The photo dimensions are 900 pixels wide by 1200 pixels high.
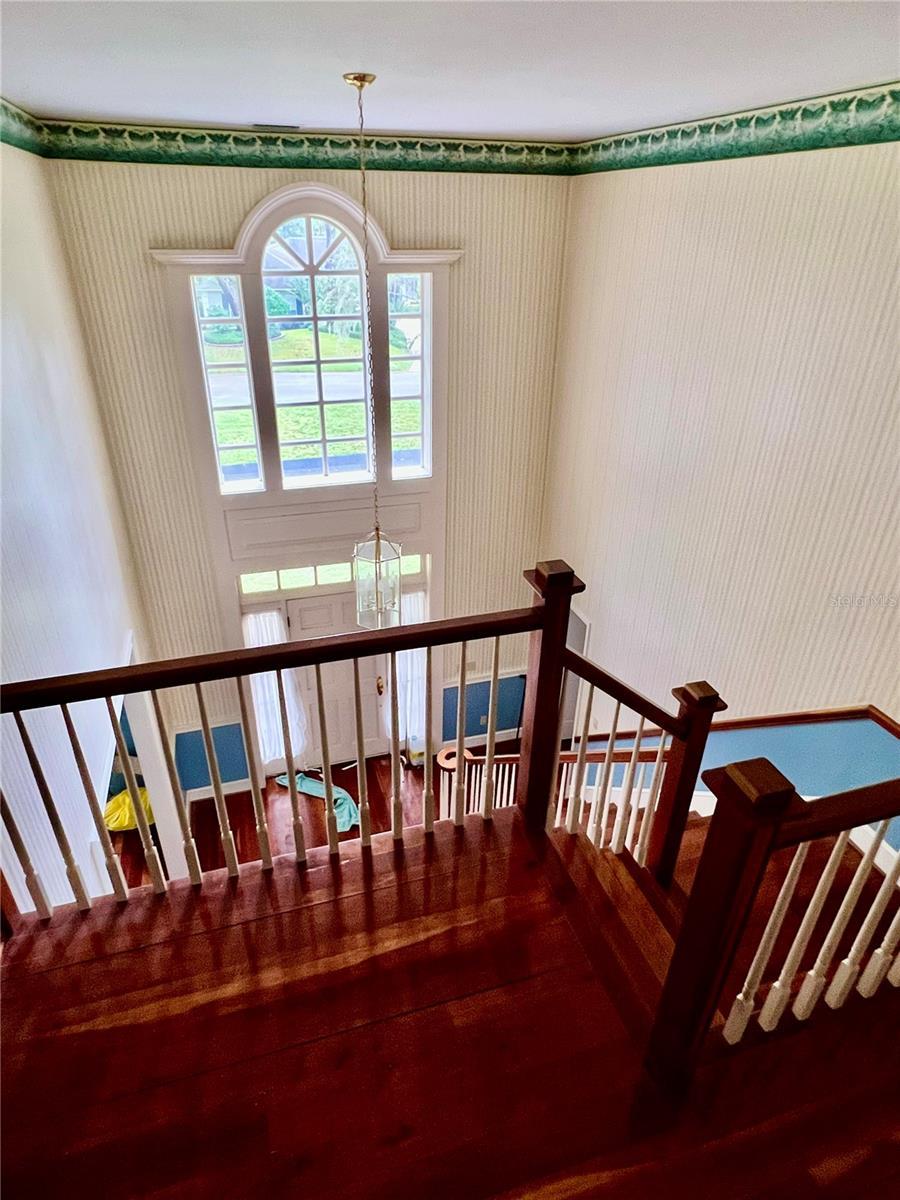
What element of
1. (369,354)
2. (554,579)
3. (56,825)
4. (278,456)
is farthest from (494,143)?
(56,825)

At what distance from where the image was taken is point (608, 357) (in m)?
4.70

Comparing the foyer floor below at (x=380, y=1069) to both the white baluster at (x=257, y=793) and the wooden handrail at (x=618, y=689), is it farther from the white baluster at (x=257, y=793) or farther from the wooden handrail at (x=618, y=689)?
the wooden handrail at (x=618, y=689)

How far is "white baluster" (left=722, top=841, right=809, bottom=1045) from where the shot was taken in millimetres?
1321

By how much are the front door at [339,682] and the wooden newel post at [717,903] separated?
459 cm

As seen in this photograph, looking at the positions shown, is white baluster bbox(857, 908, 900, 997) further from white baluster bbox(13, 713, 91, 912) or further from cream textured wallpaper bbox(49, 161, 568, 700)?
Result: cream textured wallpaper bbox(49, 161, 568, 700)

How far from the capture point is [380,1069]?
1.56m

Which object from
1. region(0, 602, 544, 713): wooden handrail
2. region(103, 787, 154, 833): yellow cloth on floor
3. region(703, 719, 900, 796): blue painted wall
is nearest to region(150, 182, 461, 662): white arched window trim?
region(103, 787, 154, 833): yellow cloth on floor

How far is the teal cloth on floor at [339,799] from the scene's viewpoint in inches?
220

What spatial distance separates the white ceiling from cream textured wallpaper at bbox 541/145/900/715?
48cm

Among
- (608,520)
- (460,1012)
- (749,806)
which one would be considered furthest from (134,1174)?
(608,520)

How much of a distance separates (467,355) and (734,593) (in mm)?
2700

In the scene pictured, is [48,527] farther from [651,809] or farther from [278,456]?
[651,809]

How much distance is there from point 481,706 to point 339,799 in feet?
4.95

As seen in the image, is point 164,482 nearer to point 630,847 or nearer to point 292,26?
point 292,26
